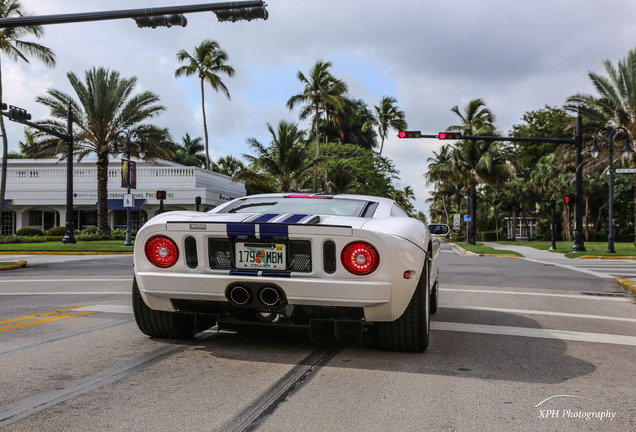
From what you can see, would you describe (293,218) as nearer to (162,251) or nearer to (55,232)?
(162,251)

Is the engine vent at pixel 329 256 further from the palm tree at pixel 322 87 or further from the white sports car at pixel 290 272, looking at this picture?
the palm tree at pixel 322 87

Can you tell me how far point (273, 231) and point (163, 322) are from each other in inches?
55.7

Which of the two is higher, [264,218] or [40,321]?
[264,218]

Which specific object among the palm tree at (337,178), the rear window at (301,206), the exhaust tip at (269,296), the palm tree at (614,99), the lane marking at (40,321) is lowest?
the lane marking at (40,321)

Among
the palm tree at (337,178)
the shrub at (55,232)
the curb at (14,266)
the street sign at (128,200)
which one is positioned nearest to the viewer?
the curb at (14,266)

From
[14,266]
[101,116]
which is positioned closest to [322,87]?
[101,116]

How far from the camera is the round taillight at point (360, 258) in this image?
165 inches

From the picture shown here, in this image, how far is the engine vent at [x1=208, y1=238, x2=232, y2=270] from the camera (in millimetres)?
4402

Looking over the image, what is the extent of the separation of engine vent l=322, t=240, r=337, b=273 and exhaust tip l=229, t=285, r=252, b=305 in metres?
0.59

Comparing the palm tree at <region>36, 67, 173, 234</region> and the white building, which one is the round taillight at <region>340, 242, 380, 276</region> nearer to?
the palm tree at <region>36, 67, 173, 234</region>

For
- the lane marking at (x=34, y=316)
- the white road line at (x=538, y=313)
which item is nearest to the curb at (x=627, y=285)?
the white road line at (x=538, y=313)

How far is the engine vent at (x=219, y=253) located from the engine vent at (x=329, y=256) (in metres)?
0.71

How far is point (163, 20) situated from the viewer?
11664 mm

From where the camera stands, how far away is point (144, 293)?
181 inches
